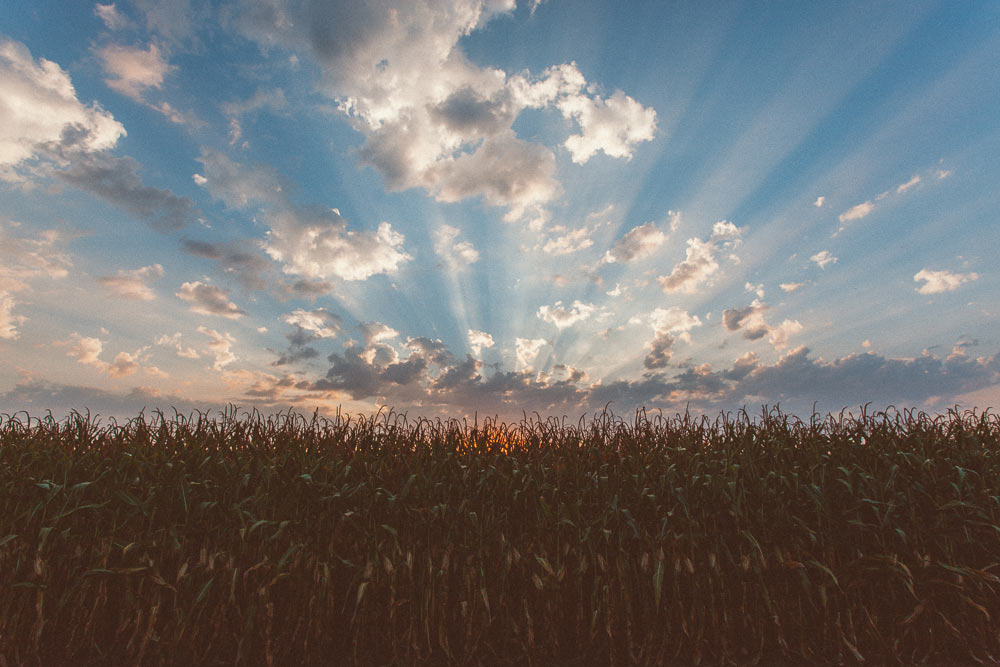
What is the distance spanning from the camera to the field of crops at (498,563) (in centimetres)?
440

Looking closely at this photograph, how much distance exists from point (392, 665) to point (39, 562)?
2820 mm

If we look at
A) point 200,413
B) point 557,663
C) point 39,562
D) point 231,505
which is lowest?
point 557,663

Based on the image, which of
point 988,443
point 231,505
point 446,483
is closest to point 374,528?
point 446,483

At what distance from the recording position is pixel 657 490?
5.29 m

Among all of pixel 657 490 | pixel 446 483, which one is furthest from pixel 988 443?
pixel 446 483

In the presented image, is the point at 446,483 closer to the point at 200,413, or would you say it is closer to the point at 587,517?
the point at 587,517

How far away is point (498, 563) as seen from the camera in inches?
182

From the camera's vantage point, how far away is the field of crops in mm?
4402

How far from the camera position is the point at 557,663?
14.4 ft

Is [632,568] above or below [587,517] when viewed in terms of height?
below

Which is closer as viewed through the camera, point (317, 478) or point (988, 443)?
point (317, 478)

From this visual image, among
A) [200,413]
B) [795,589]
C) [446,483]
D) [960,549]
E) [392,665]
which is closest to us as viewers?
[392,665]

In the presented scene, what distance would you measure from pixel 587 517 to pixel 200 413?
15.9 ft

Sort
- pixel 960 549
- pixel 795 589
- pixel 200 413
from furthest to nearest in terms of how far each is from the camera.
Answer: pixel 200 413 → pixel 960 549 → pixel 795 589
